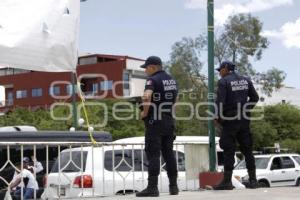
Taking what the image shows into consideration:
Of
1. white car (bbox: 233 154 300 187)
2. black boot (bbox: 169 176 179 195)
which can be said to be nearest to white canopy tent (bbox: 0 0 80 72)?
black boot (bbox: 169 176 179 195)

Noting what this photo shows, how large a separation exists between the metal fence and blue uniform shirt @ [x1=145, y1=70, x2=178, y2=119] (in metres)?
1.35

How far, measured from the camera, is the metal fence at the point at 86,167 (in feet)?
26.2

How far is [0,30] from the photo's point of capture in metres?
6.96

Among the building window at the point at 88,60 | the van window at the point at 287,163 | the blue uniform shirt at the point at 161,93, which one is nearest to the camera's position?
the blue uniform shirt at the point at 161,93

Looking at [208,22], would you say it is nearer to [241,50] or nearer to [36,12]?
[36,12]

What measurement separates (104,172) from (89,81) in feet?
195

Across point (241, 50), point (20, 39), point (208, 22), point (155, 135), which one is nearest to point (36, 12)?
point (20, 39)

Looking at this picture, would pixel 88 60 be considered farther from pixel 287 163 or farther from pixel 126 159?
pixel 126 159

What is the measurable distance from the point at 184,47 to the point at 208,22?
2027 cm

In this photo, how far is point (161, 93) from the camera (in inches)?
284

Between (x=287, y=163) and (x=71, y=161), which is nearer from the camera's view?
(x=71, y=161)

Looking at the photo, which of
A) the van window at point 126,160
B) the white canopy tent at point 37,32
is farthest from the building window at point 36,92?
the white canopy tent at point 37,32

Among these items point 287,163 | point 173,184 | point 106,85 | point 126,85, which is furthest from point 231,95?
point 106,85

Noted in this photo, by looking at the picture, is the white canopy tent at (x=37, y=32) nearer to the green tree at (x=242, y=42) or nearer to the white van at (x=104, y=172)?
the white van at (x=104, y=172)
